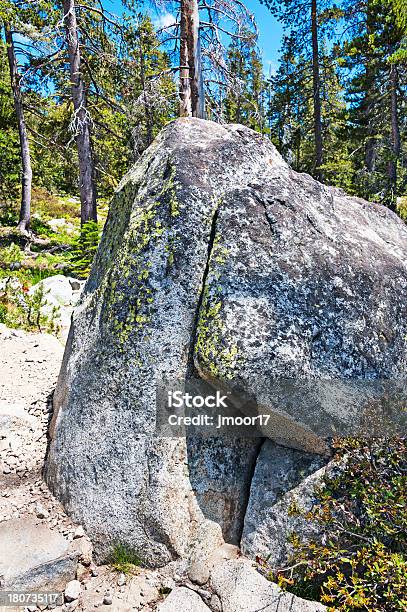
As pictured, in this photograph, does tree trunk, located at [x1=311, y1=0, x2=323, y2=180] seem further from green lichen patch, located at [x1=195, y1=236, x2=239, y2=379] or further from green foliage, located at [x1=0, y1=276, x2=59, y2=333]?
green lichen patch, located at [x1=195, y1=236, x2=239, y2=379]

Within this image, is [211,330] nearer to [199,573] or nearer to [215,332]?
[215,332]

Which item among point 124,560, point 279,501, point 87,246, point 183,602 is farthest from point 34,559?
point 87,246

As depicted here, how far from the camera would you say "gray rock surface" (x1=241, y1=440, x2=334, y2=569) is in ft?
10.3

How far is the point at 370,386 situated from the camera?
3117mm

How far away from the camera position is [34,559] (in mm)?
3197

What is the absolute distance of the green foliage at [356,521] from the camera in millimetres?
2832

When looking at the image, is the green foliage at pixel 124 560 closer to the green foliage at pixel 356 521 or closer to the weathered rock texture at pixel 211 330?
the weathered rock texture at pixel 211 330

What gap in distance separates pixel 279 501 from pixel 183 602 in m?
0.93

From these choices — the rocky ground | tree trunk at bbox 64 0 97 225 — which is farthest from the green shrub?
the rocky ground

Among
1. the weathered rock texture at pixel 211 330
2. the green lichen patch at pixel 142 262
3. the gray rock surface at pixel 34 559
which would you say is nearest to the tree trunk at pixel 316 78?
the weathered rock texture at pixel 211 330

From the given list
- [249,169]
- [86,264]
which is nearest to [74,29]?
[86,264]

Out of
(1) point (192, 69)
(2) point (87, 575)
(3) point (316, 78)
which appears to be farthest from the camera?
(3) point (316, 78)

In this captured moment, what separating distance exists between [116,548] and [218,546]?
77 centimetres

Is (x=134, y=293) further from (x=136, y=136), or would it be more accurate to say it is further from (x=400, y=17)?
(x=400, y=17)
